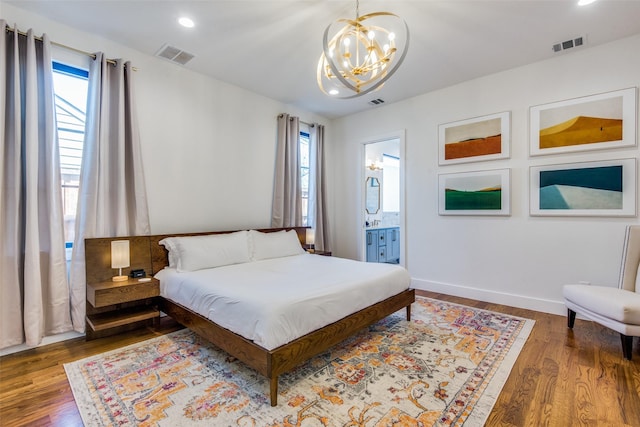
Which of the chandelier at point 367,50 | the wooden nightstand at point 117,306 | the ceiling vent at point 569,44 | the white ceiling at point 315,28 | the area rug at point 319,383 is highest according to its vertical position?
the white ceiling at point 315,28

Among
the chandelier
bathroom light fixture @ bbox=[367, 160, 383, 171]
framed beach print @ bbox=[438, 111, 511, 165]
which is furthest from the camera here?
bathroom light fixture @ bbox=[367, 160, 383, 171]

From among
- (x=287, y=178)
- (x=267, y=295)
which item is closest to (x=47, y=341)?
(x=267, y=295)

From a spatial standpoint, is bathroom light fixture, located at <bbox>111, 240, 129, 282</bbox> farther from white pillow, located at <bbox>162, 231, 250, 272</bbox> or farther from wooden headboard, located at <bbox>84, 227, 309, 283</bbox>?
white pillow, located at <bbox>162, 231, 250, 272</bbox>

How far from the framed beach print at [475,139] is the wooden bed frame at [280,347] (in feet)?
6.93

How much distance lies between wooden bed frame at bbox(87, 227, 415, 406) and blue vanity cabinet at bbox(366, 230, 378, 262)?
7.94ft

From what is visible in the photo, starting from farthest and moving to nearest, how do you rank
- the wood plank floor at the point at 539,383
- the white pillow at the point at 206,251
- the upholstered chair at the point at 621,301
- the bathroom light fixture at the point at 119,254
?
the white pillow at the point at 206,251 → the bathroom light fixture at the point at 119,254 → the upholstered chair at the point at 621,301 → the wood plank floor at the point at 539,383

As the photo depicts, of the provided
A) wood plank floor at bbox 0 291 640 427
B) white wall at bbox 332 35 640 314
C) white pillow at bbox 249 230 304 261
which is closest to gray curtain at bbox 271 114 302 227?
white pillow at bbox 249 230 304 261

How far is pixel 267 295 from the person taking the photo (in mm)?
2115

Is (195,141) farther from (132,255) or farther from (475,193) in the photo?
(475,193)

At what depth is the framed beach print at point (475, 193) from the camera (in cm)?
368

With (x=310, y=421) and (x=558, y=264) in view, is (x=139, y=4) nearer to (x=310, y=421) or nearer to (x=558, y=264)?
(x=310, y=421)

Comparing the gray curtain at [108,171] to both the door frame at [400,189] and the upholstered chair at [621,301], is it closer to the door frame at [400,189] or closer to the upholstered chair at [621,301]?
the door frame at [400,189]

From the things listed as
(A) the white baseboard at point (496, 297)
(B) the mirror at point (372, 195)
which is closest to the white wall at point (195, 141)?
(B) the mirror at point (372, 195)

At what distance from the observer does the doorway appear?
562cm
